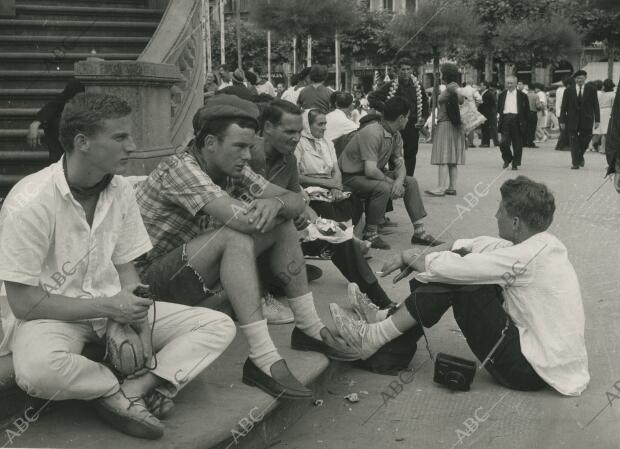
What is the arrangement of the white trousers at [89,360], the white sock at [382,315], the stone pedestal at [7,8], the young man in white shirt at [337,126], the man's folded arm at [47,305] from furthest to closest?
1. the stone pedestal at [7,8]
2. the young man in white shirt at [337,126]
3. the white sock at [382,315]
4. the man's folded arm at [47,305]
5. the white trousers at [89,360]

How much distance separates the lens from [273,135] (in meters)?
5.66

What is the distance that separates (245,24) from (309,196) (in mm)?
51683

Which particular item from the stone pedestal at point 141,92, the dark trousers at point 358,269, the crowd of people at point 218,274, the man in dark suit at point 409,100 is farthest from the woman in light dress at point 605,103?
Result: the dark trousers at point 358,269

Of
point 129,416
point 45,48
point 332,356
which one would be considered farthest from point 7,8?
point 129,416

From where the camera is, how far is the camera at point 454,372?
452 cm

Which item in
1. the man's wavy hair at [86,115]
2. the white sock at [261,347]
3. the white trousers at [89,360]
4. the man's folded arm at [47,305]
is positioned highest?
the man's wavy hair at [86,115]

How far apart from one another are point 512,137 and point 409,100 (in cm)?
387

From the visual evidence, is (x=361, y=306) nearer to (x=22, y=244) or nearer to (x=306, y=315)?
(x=306, y=315)

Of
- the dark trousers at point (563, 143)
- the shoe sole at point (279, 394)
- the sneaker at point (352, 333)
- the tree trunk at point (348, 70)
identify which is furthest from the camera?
the tree trunk at point (348, 70)

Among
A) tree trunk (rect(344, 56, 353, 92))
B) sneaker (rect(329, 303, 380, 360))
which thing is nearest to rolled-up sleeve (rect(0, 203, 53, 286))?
sneaker (rect(329, 303, 380, 360))

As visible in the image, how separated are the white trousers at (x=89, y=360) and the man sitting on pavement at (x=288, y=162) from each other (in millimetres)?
1937

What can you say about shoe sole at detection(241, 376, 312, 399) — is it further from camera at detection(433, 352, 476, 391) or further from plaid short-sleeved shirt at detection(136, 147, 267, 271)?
camera at detection(433, 352, 476, 391)

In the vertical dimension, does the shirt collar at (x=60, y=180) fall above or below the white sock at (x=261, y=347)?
above

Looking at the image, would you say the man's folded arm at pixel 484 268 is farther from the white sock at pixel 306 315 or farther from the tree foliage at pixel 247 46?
the tree foliage at pixel 247 46
